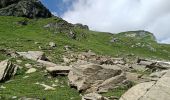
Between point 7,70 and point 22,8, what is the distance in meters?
122

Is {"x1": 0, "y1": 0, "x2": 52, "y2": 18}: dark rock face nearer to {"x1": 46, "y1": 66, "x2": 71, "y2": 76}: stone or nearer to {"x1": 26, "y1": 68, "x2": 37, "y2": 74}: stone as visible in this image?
{"x1": 26, "y1": 68, "x2": 37, "y2": 74}: stone

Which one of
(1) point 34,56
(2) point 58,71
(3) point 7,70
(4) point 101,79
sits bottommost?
(3) point 7,70

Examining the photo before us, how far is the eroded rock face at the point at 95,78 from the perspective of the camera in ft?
128

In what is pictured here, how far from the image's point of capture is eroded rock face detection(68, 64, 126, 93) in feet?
128

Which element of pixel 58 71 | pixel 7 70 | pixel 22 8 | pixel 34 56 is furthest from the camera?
pixel 22 8

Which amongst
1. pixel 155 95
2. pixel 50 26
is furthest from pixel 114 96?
pixel 50 26

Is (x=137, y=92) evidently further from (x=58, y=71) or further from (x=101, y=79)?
(x=58, y=71)

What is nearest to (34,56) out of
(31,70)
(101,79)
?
(31,70)

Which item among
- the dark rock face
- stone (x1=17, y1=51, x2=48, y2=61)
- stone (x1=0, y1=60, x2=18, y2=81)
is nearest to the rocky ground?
stone (x1=0, y1=60, x2=18, y2=81)

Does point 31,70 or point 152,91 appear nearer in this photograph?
point 152,91

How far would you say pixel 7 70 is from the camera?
150 feet

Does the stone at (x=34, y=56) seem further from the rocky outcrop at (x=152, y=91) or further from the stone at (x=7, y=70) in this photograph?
the rocky outcrop at (x=152, y=91)

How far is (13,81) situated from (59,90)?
6774 mm

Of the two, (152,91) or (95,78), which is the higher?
(152,91)
